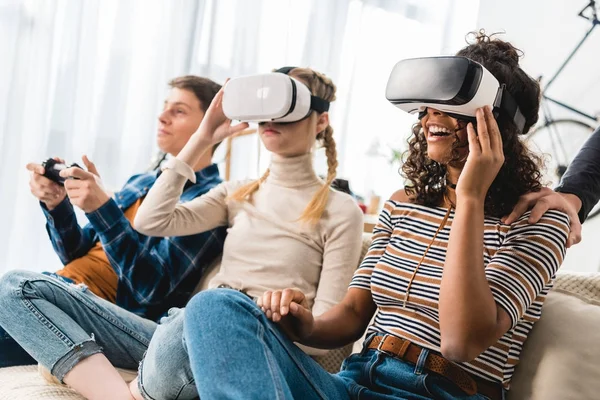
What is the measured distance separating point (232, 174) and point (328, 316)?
7.15 ft

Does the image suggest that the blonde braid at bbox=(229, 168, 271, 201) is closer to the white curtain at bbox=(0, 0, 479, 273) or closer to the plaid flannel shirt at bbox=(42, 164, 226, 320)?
the plaid flannel shirt at bbox=(42, 164, 226, 320)

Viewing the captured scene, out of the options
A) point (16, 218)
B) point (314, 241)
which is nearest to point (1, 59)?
point (16, 218)

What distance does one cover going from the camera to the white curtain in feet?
8.57

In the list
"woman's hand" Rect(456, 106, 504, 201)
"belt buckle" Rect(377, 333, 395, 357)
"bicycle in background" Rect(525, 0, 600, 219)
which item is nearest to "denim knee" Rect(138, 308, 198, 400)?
"belt buckle" Rect(377, 333, 395, 357)

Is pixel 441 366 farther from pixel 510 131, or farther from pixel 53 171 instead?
pixel 53 171

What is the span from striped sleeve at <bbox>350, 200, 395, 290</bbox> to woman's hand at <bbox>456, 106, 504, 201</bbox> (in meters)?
0.26

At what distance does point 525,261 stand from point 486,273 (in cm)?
6

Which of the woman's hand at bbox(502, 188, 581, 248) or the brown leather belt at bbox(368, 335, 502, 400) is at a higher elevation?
the woman's hand at bbox(502, 188, 581, 248)

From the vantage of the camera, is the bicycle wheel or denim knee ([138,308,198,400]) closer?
denim knee ([138,308,198,400])

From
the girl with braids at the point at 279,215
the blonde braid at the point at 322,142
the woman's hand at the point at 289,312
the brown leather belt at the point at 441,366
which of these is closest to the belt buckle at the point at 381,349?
the brown leather belt at the point at 441,366

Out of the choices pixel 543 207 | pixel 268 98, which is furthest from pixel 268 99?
pixel 543 207

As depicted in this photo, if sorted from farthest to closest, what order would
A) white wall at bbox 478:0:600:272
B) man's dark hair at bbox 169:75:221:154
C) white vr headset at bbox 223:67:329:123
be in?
white wall at bbox 478:0:600:272, man's dark hair at bbox 169:75:221:154, white vr headset at bbox 223:67:329:123

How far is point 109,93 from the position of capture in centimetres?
281

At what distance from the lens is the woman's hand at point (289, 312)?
0.96 meters
